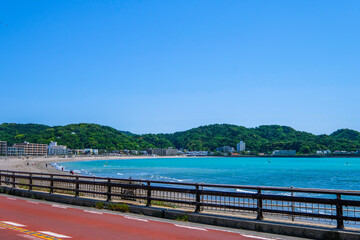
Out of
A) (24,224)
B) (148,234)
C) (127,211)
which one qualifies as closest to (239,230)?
(148,234)

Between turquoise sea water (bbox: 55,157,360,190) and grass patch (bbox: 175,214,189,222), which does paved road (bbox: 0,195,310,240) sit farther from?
turquoise sea water (bbox: 55,157,360,190)

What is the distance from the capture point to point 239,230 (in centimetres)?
1016

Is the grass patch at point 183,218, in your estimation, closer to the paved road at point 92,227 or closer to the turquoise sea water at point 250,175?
the paved road at point 92,227

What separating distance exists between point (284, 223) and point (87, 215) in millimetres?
7191

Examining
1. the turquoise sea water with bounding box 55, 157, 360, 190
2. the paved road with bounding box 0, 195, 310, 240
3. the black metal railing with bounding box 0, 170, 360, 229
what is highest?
the black metal railing with bounding box 0, 170, 360, 229

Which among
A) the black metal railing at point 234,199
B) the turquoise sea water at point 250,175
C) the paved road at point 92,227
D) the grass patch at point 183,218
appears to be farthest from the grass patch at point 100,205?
the turquoise sea water at point 250,175

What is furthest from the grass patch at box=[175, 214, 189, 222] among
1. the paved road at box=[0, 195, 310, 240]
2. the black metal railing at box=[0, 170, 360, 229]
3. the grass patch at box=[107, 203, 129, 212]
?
the grass patch at box=[107, 203, 129, 212]

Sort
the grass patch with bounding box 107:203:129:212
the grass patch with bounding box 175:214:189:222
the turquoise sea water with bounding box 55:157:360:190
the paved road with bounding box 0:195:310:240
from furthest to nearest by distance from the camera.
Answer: the turquoise sea water with bounding box 55:157:360:190
the grass patch with bounding box 107:203:129:212
the grass patch with bounding box 175:214:189:222
the paved road with bounding box 0:195:310:240

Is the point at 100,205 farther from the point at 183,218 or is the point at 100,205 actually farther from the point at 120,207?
the point at 183,218

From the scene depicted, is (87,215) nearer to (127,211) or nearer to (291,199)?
(127,211)

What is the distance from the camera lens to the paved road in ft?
30.5

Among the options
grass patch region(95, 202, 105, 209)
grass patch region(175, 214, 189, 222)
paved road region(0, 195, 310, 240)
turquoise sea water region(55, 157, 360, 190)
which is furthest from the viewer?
turquoise sea water region(55, 157, 360, 190)

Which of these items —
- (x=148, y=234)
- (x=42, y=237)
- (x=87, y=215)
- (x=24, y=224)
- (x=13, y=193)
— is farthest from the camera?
(x=13, y=193)

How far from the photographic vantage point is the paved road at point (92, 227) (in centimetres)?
930
